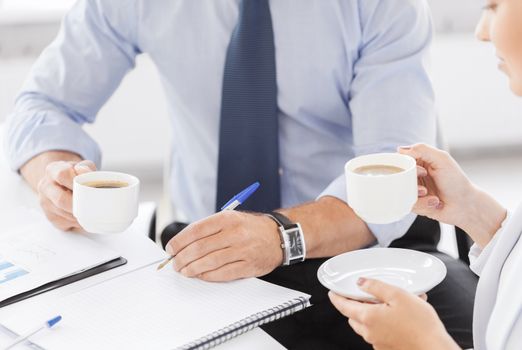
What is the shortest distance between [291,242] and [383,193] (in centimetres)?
30

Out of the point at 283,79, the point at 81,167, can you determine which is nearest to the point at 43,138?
the point at 81,167

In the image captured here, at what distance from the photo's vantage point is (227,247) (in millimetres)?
1433

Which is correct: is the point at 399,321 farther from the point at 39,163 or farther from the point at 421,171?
the point at 39,163

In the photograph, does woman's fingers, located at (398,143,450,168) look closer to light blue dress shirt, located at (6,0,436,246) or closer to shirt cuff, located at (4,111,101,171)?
light blue dress shirt, located at (6,0,436,246)

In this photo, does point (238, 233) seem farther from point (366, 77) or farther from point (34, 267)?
point (366, 77)

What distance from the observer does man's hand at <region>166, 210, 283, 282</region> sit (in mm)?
1376

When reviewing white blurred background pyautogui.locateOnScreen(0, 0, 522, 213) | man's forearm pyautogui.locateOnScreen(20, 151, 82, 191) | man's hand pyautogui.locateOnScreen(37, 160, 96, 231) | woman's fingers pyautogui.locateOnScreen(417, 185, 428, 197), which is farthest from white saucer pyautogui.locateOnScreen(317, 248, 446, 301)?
white blurred background pyautogui.locateOnScreen(0, 0, 522, 213)

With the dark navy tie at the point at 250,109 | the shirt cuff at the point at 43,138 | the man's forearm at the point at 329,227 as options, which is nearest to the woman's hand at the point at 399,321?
the man's forearm at the point at 329,227

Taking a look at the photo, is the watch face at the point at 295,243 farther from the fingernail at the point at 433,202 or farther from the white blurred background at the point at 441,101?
the white blurred background at the point at 441,101

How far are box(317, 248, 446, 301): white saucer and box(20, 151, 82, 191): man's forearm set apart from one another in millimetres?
706

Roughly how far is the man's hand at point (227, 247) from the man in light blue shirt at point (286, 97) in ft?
0.05

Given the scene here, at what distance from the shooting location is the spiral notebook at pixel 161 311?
1.19 m

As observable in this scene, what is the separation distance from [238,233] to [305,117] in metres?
0.52

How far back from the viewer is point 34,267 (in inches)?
55.1
